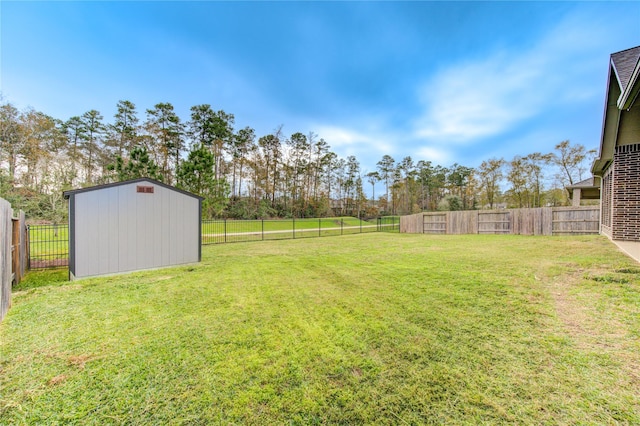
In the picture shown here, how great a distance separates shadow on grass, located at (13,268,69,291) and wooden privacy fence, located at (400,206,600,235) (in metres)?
17.7

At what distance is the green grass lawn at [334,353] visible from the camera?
1619mm

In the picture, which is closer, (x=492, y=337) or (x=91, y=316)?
(x=492, y=337)

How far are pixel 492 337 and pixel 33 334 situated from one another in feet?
16.5

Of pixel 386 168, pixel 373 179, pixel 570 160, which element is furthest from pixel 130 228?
pixel 386 168

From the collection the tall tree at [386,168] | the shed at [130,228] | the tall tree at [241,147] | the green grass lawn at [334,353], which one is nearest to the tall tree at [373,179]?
the tall tree at [386,168]

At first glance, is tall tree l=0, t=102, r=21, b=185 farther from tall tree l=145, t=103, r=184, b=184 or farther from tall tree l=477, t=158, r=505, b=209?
tall tree l=477, t=158, r=505, b=209

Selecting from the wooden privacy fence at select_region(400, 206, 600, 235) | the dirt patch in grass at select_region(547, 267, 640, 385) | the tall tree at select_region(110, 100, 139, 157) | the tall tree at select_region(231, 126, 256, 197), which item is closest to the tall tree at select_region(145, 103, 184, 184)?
the tall tree at select_region(110, 100, 139, 157)

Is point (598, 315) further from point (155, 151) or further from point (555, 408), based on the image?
point (155, 151)

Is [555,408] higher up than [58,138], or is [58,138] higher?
[58,138]

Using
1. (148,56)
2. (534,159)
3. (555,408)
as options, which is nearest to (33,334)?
(555,408)

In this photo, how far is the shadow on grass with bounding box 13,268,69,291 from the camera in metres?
4.79

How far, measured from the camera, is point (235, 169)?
27453 millimetres

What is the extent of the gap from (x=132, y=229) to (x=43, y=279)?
1.97 meters

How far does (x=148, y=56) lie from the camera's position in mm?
8695
